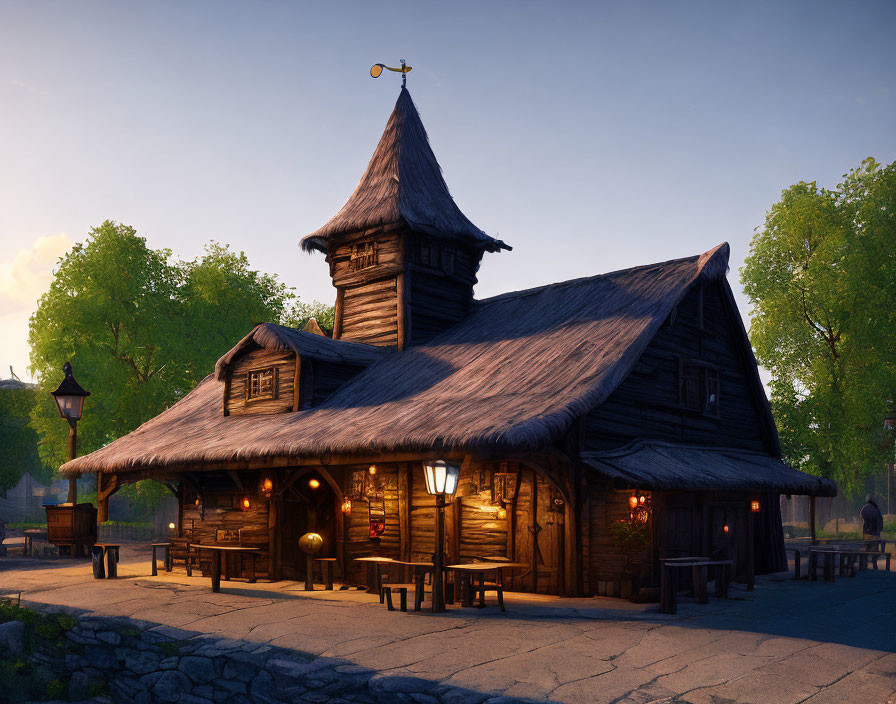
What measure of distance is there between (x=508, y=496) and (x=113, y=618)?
6790 millimetres

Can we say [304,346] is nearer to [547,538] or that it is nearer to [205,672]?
[547,538]

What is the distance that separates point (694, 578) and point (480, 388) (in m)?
5.04

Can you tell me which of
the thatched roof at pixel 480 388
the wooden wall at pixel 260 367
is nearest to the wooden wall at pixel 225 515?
the thatched roof at pixel 480 388

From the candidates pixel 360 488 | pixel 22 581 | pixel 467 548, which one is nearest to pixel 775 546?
pixel 467 548

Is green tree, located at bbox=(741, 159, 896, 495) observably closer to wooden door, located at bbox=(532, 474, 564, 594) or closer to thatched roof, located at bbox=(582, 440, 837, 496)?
thatched roof, located at bbox=(582, 440, 837, 496)

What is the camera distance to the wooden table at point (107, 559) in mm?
17422

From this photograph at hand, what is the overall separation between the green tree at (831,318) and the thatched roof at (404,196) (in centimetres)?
1394

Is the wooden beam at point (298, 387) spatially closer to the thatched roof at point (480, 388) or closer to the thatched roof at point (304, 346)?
the thatched roof at point (304, 346)

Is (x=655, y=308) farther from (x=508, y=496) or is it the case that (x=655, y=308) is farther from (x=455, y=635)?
(x=455, y=635)

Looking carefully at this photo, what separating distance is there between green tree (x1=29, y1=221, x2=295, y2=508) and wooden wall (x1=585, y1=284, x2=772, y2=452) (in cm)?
2347

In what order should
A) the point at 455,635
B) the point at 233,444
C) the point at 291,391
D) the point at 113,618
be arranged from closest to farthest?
1. the point at 455,635
2. the point at 113,618
3. the point at 233,444
4. the point at 291,391

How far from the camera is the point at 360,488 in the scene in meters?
16.7

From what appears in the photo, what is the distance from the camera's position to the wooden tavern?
14.2 metres

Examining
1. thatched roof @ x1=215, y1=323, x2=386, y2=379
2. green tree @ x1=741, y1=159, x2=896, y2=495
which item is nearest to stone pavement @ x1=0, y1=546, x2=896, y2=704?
thatched roof @ x1=215, y1=323, x2=386, y2=379
